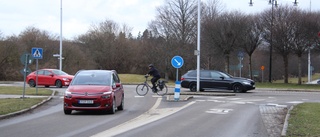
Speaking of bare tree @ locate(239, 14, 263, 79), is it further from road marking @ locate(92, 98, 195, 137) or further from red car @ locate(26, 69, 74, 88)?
road marking @ locate(92, 98, 195, 137)

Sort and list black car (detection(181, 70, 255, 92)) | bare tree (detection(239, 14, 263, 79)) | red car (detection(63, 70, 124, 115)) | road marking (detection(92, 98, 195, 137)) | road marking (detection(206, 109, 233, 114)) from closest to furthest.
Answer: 1. road marking (detection(92, 98, 195, 137))
2. red car (detection(63, 70, 124, 115))
3. road marking (detection(206, 109, 233, 114))
4. black car (detection(181, 70, 255, 92))
5. bare tree (detection(239, 14, 263, 79))

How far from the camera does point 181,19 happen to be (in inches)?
2667

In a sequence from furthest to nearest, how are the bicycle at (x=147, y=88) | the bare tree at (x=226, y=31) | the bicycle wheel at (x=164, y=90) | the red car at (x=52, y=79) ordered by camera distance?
the bare tree at (x=226, y=31), the red car at (x=52, y=79), the bicycle wheel at (x=164, y=90), the bicycle at (x=147, y=88)

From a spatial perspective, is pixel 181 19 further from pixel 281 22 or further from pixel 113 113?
pixel 113 113

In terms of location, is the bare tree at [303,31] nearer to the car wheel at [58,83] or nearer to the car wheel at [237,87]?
the car wheel at [237,87]

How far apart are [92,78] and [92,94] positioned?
1.20m

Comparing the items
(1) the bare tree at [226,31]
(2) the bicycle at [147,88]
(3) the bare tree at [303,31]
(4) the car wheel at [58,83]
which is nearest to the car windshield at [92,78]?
(2) the bicycle at [147,88]

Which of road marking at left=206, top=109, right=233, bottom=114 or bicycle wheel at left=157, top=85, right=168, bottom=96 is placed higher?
bicycle wheel at left=157, top=85, right=168, bottom=96

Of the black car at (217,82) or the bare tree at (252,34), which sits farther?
the bare tree at (252,34)

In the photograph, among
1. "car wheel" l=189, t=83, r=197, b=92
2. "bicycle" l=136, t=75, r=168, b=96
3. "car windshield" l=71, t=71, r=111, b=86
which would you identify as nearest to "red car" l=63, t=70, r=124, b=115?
"car windshield" l=71, t=71, r=111, b=86

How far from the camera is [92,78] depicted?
15938 mm

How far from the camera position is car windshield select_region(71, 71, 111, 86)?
619 inches

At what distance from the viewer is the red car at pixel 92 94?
1482 cm

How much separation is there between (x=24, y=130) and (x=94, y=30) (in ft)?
207
